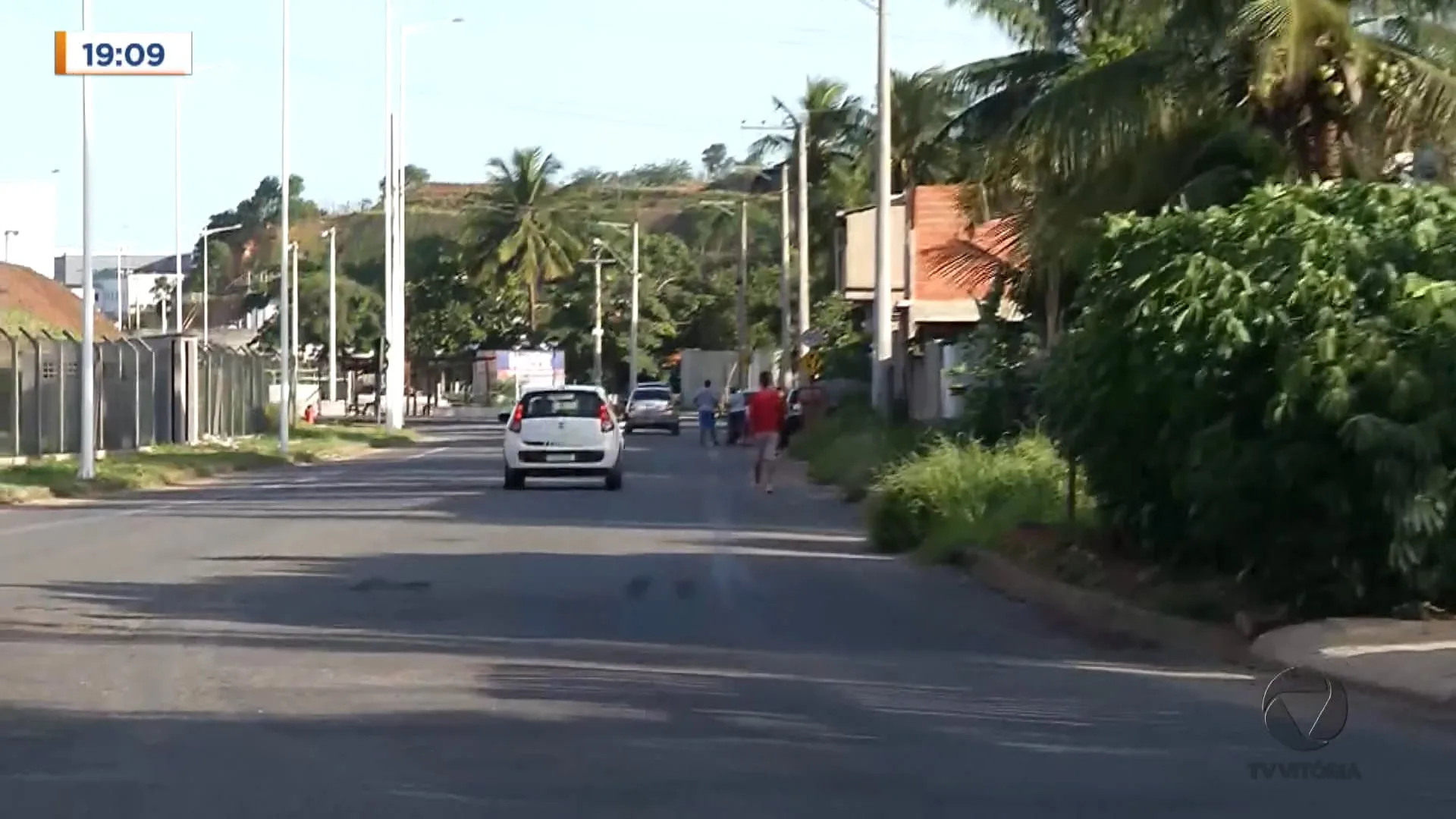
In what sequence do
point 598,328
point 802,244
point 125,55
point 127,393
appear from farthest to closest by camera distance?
point 598,328
point 802,244
point 127,393
point 125,55

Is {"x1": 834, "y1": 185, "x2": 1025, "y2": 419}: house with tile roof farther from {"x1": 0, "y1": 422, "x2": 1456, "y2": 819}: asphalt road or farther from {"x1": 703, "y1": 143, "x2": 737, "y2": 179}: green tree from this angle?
{"x1": 703, "y1": 143, "x2": 737, "y2": 179}: green tree

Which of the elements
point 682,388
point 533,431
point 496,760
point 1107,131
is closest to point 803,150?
point 533,431

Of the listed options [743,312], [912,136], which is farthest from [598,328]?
[912,136]

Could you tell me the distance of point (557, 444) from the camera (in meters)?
33.5

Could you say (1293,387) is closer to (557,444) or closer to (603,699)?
(603,699)

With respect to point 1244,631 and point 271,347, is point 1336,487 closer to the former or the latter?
point 1244,631

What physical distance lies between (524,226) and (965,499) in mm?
71304

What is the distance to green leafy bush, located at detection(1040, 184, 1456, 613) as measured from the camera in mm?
13938

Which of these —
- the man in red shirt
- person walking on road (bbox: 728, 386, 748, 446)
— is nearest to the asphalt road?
the man in red shirt

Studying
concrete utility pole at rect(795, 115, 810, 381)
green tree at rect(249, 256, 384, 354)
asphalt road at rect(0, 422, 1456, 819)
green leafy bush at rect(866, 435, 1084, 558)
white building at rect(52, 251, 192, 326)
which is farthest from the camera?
white building at rect(52, 251, 192, 326)

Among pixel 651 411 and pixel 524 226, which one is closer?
pixel 651 411

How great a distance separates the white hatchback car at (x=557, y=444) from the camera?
110 feet

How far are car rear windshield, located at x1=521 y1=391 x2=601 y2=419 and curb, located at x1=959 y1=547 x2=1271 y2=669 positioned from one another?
14.9 m

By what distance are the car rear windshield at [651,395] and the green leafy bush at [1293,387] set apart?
51121 mm
